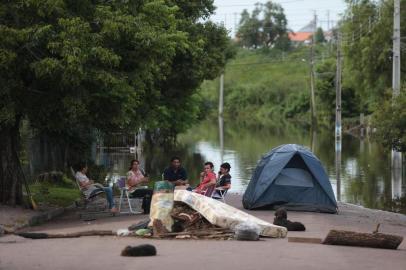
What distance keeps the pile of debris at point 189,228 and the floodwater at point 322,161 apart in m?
12.8

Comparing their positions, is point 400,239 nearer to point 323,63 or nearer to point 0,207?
point 0,207

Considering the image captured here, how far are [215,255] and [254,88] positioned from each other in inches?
4902

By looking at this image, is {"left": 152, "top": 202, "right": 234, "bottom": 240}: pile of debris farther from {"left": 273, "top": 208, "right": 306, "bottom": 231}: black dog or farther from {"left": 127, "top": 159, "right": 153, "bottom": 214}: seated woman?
{"left": 127, "top": 159, "right": 153, "bottom": 214}: seated woman

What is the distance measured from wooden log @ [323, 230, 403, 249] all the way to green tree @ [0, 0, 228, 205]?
20.4 feet

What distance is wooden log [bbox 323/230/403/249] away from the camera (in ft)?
46.8

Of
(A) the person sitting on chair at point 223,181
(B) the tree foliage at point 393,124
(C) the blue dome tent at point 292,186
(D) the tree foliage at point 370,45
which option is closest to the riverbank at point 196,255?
(C) the blue dome tent at point 292,186

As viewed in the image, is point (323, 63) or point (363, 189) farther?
point (323, 63)

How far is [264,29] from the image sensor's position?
16050cm

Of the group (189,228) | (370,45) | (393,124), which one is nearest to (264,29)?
(370,45)

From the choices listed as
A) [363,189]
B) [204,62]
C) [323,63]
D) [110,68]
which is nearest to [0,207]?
[110,68]

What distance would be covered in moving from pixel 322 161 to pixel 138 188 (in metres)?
29.2

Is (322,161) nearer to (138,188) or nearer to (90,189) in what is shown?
(138,188)

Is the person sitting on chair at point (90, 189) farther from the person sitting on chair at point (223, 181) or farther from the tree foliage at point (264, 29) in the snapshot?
the tree foliage at point (264, 29)

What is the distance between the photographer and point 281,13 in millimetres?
156375
